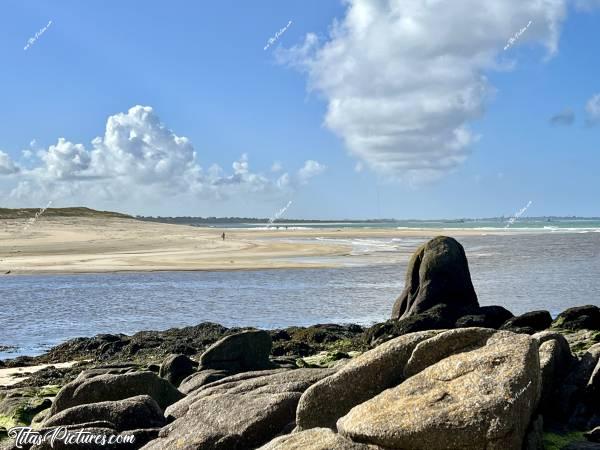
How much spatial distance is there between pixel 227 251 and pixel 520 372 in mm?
58792

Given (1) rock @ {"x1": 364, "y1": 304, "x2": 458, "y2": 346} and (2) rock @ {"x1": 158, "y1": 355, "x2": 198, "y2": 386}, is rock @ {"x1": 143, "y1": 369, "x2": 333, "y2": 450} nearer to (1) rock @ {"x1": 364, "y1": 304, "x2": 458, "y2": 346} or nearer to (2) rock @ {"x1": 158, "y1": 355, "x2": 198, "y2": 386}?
(2) rock @ {"x1": 158, "y1": 355, "x2": 198, "y2": 386}

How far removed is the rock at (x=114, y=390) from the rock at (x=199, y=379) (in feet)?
3.28

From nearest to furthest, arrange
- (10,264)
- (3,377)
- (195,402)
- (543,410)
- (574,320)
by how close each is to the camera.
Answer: (543,410) < (195,402) < (3,377) < (574,320) < (10,264)

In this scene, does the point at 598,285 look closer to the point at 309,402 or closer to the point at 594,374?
the point at 594,374

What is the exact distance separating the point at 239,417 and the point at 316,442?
199 centimetres

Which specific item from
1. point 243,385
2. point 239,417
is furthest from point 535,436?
point 243,385

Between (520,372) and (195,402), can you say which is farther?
(195,402)

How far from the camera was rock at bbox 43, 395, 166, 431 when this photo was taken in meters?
9.94

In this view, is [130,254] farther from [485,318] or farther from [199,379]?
[199,379]

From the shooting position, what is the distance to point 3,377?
Answer: 678 inches

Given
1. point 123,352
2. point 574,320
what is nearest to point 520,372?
point 574,320

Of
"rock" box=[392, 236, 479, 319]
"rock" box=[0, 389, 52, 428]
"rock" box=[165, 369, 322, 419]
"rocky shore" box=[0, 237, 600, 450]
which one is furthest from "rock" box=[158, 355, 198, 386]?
"rock" box=[392, 236, 479, 319]

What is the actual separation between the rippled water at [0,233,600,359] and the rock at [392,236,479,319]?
3.39m

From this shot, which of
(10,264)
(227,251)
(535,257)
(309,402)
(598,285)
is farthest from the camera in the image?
(227,251)
